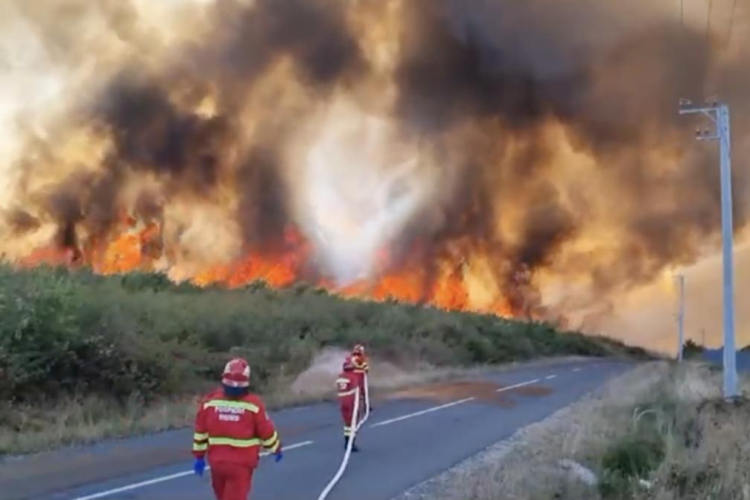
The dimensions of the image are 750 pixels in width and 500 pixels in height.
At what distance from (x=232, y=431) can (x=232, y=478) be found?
0.37 meters

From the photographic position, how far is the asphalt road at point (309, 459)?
33.9 feet

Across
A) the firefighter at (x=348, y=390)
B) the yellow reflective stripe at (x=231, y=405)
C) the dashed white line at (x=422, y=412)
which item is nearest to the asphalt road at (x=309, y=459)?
the dashed white line at (x=422, y=412)

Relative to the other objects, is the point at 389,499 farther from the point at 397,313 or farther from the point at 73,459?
the point at 397,313

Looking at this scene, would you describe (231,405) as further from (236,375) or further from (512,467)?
(512,467)

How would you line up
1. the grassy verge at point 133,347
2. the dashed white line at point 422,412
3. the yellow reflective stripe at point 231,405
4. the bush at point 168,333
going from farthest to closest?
the dashed white line at point 422,412 → the bush at point 168,333 → the grassy verge at point 133,347 → the yellow reflective stripe at point 231,405

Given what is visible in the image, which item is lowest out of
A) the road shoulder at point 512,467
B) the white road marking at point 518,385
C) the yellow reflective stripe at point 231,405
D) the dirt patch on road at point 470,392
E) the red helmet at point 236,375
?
the white road marking at point 518,385

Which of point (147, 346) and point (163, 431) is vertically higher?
point (147, 346)

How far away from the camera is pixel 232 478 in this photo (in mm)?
6715

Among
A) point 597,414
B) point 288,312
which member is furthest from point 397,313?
point 597,414

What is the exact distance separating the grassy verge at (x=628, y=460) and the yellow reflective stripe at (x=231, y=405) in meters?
3.85

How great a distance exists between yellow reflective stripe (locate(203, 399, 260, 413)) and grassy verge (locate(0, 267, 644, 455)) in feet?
25.7

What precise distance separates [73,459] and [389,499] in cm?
483

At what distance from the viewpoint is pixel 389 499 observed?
10281 millimetres

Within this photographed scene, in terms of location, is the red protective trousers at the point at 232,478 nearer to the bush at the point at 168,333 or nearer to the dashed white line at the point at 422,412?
the dashed white line at the point at 422,412
